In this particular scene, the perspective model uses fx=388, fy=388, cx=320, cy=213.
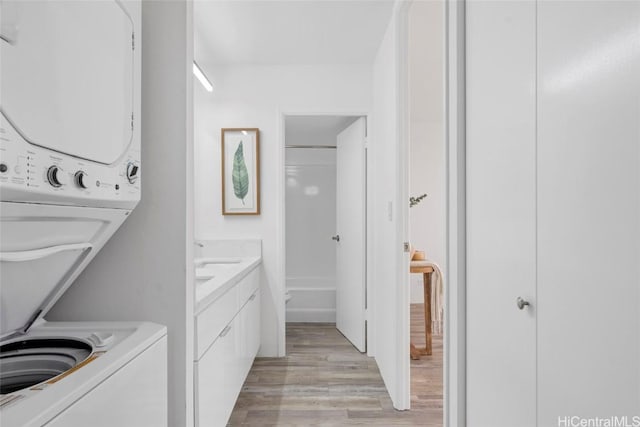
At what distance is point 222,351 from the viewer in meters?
1.93

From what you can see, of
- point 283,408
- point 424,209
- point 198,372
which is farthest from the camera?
point 424,209

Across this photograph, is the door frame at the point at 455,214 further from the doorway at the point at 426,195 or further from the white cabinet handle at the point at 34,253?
the white cabinet handle at the point at 34,253

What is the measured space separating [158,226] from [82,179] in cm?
44

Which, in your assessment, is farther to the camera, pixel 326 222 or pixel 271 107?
pixel 326 222

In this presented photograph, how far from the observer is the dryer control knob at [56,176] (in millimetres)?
809

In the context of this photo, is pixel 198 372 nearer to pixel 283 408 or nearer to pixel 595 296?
pixel 283 408

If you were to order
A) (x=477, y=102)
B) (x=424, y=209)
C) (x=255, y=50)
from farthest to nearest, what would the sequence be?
(x=424, y=209) < (x=255, y=50) < (x=477, y=102)

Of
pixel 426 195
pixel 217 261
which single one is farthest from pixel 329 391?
pixel 426 195

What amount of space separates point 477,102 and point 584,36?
19.2 inches

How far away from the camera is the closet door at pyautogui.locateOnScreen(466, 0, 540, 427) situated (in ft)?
3.14

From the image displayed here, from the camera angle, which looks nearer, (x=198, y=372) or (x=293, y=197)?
(x=198, y=372)

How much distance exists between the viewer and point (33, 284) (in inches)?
39.0

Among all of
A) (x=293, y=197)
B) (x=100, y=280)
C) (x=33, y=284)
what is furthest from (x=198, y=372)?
(x=293, y=197)

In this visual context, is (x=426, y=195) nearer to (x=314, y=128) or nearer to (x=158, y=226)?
(x=314, y=128)
